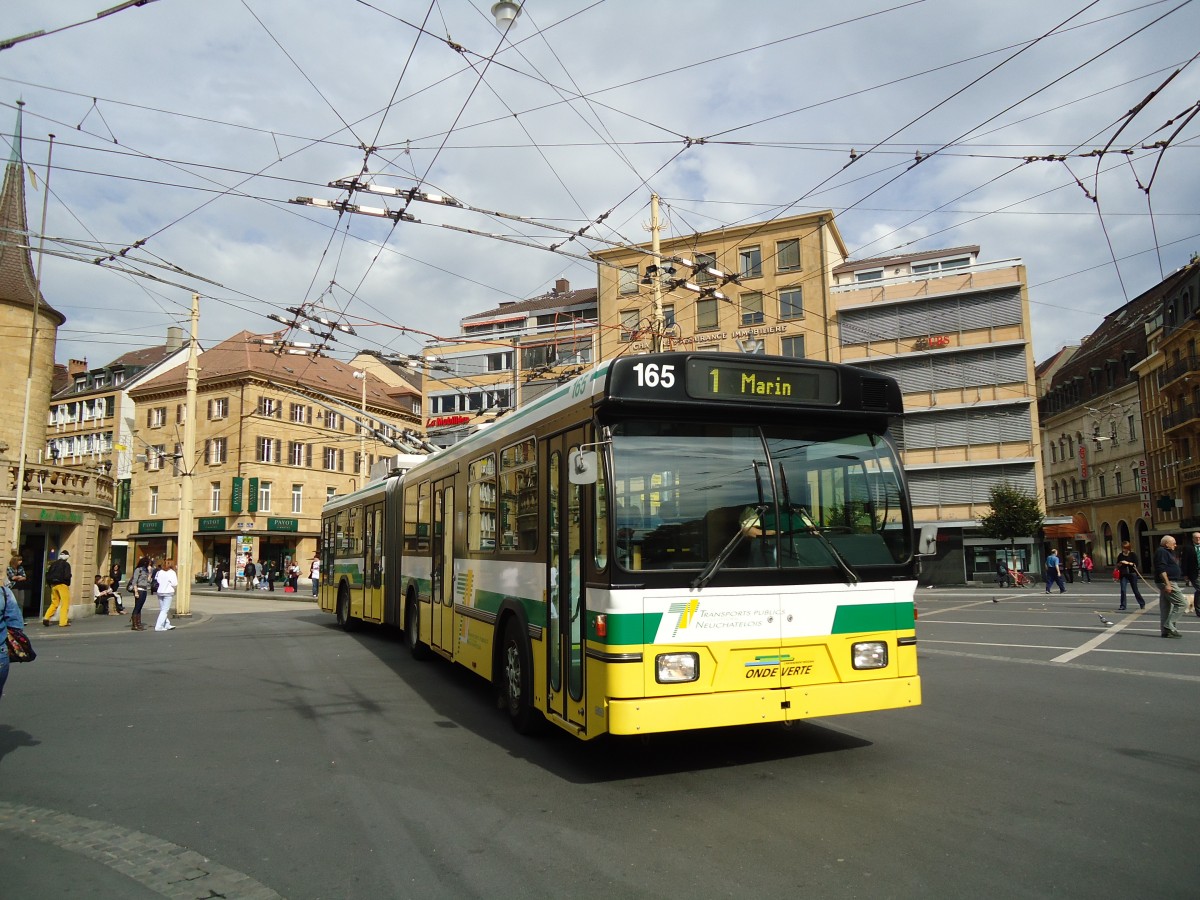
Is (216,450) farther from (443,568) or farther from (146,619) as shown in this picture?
(443,568)

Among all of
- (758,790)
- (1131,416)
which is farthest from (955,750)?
(1131,416)

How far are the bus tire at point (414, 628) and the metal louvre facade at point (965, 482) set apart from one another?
3738 cm

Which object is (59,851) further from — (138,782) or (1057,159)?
(1057,159)

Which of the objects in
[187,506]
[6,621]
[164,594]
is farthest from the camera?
[187,506]

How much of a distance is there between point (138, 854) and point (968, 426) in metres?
47.9

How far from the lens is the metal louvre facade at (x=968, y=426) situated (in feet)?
153

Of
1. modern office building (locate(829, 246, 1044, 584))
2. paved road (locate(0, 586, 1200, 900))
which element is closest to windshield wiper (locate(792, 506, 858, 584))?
paved road (locate(0, 586, 1200, 900))

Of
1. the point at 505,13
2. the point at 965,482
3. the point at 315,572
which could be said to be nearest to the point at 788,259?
the point at 965,482

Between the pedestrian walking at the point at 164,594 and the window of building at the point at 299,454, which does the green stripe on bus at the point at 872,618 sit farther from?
the window of building at the point at 299,454

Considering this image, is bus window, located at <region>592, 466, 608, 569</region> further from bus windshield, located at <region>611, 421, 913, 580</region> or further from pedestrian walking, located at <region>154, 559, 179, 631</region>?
pedestrian walking, located at <region>154, 559, 179, 631</region>

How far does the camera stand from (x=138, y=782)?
6660 millimetres

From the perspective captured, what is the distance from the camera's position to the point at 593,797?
19.8 ft

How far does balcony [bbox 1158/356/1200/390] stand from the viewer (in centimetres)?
4881

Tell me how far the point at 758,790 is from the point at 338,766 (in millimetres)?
3286
